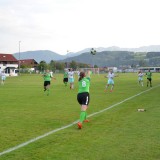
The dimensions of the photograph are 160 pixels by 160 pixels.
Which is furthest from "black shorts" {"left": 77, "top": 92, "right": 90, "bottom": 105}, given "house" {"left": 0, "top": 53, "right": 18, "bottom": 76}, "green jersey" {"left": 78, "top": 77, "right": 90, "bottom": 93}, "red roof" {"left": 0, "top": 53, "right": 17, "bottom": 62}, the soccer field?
"red roof" {"left": 0, "top": 53, "right": 17, "bottom": 62}

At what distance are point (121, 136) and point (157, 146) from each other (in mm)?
1354

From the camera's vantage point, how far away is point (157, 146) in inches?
312

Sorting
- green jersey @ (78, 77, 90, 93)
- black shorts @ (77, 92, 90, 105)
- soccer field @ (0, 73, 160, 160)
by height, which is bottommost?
soccer field @ (0, 73, 160, 160)

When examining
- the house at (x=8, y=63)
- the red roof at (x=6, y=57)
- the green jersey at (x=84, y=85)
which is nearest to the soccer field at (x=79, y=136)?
the green jersey at (x=84, y=85)

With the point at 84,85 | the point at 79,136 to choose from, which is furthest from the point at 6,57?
the point at 79,136

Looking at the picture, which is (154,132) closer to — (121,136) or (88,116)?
(121,136)

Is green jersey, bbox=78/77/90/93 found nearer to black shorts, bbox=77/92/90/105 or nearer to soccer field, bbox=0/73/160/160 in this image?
black shorts, bbox=77/92/90/105

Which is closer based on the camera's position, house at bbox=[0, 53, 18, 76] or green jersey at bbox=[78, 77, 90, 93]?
green jersey at bbox=[78, 77, 90, 93]

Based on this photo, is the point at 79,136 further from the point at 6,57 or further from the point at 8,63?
the point at 6,57

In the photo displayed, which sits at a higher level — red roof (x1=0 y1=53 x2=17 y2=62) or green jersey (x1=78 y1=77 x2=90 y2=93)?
red roof (x1=0 y1=53 x2=17 y2=62)

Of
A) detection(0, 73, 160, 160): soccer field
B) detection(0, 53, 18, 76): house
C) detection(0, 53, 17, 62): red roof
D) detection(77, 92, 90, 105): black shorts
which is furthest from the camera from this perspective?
detection(0, 53, 17, 62): red roof

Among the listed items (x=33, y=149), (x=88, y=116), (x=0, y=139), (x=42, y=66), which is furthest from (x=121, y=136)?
(x=42, y=66)

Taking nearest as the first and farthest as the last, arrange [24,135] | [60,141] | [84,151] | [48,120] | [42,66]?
[84,151], [60,141], [24,135], [48,120], [42,66]

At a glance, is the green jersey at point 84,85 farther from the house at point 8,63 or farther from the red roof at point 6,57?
the red roof at point 6,57
